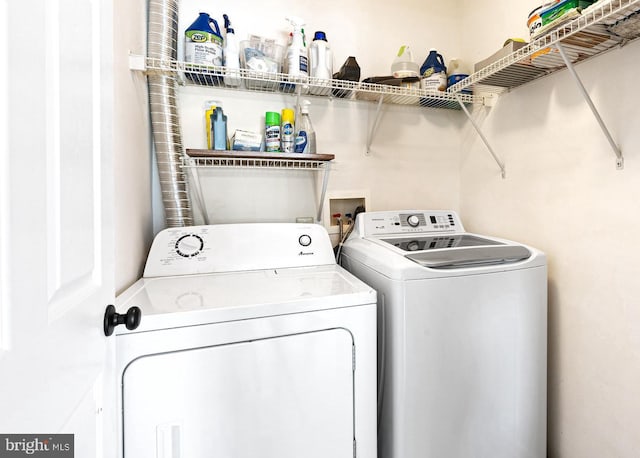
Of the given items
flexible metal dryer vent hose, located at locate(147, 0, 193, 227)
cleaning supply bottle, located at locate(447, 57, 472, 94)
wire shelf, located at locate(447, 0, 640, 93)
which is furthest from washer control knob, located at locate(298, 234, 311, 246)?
cleaning supply bottle, located at locate(447, 57, 472, 94)

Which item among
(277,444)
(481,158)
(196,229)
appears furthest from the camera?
(481,158)

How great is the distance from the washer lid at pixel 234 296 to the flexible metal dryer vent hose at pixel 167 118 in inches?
16.2

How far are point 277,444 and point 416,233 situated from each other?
1.26 meters

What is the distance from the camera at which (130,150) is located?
130 centimetres

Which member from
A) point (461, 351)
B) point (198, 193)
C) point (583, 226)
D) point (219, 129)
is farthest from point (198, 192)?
point (583, 226)

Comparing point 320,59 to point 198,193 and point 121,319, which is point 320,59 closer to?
point 198,193

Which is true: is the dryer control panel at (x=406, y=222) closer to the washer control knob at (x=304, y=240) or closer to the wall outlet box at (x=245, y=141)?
the washer control knob at (x=304, y=240)

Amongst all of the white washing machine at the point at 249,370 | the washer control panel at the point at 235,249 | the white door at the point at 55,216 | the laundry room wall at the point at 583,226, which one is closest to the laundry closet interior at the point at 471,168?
the laundry room wall at the point at 583,226

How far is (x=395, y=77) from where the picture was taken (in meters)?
1.79

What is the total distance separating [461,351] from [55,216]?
133 centimetres

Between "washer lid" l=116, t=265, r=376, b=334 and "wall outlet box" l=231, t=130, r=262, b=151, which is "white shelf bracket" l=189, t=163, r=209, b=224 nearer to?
"wall outlet box" l=231, t=130, r=262, b=151

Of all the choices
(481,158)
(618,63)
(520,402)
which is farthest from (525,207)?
(520,402)

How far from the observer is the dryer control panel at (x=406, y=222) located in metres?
1.75

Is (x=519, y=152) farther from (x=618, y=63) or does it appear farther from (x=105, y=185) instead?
(x=105, y=185)
